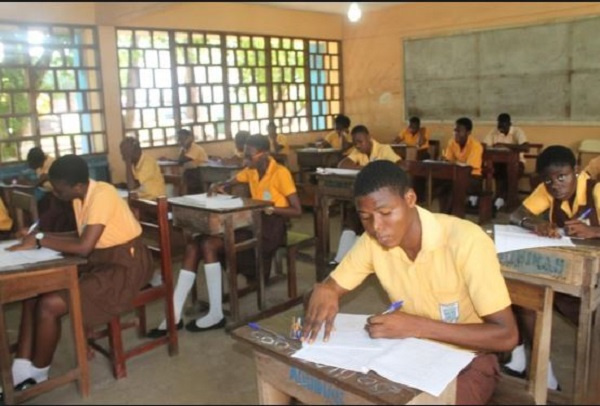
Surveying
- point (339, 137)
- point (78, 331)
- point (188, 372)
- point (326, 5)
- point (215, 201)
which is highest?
point (326, 5)

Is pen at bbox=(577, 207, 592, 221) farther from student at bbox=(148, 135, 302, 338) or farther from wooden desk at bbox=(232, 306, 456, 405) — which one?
student at bbox=(148, 135, 302, 338)

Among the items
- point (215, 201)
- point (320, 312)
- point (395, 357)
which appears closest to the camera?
point (395, 357)

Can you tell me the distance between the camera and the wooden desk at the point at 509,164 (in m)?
6.27

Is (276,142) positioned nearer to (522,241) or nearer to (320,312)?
(522,241)

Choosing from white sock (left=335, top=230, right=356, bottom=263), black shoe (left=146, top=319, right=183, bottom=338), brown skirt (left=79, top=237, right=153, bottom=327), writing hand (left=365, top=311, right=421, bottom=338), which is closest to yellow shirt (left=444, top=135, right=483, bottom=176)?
white sock (left=335, top=230, right=356, bottom=263)

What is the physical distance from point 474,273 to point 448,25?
7.61 m

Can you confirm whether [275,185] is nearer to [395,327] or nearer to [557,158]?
[557,158]

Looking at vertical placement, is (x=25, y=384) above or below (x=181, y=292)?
below

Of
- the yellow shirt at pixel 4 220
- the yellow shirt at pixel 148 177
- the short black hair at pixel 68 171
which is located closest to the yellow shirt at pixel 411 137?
the yellow shirt at pixel 148 177

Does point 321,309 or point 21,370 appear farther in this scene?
point 21,370

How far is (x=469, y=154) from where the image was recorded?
611 centimetres

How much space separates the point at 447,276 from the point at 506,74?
691 cm

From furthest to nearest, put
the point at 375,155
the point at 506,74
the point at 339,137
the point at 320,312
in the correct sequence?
the point at 339,137 → the point at 506,74 → the point at 375,155 → the point at 320,312

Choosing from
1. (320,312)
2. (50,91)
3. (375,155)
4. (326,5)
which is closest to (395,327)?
(320,312)
